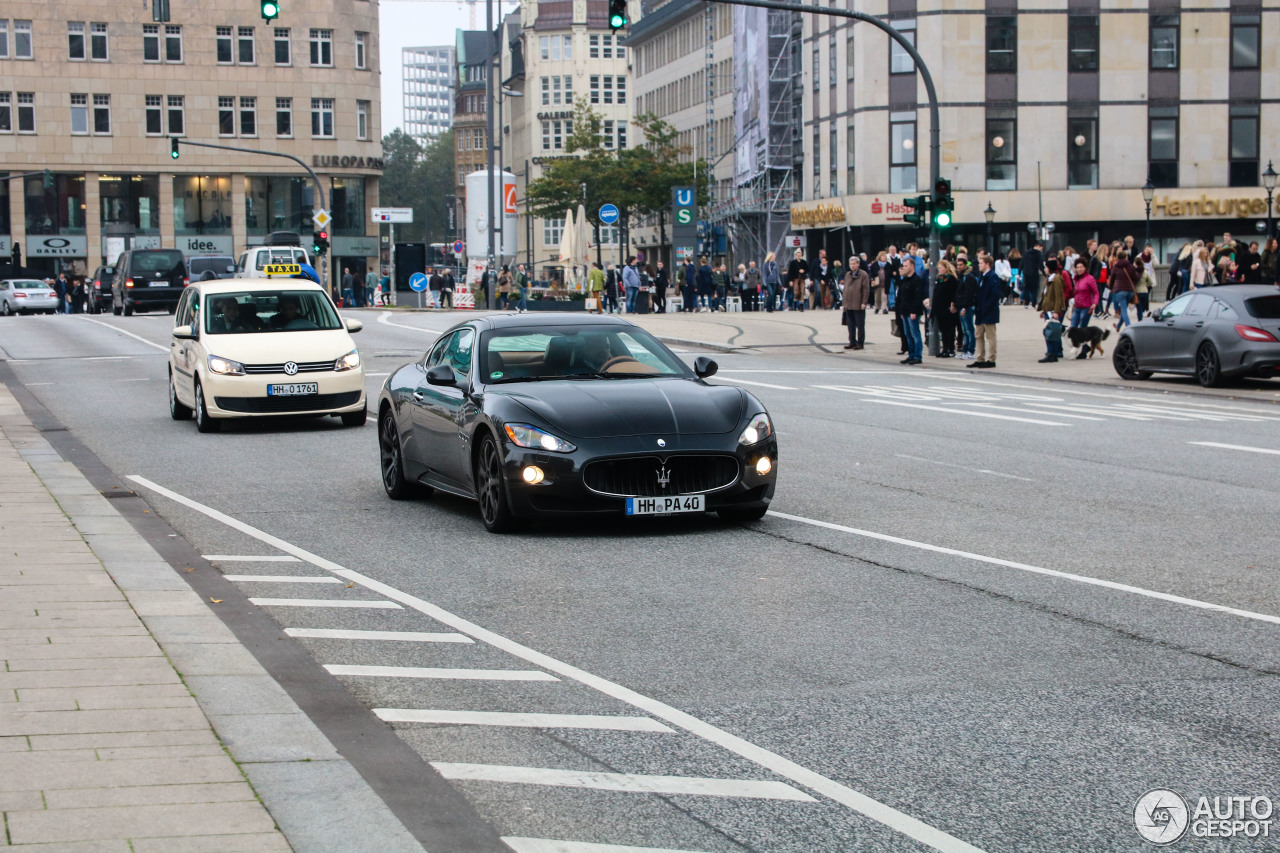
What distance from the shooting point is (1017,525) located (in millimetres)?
11109

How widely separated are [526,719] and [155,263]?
51.3m

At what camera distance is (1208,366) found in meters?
Result: 25.0

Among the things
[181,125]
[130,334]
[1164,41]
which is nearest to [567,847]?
[130,334]

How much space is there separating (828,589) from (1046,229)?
5989 cm

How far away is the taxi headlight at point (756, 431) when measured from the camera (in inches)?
424

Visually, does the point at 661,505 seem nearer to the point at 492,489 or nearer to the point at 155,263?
the point at 492,489

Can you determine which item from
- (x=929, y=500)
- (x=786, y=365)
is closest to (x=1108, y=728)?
(x=929, y=500)

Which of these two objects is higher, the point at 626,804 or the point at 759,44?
the point at 759,44

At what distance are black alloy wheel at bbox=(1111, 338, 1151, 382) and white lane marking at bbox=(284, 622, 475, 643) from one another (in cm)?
2076

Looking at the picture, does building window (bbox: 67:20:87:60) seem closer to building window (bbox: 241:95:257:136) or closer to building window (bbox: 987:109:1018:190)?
building window (bbox: 241:95:257:136)

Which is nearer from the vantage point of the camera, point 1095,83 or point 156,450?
point 156,450

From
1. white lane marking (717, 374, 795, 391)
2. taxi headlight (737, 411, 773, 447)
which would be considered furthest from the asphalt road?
white lane marking (717, 374, 795, 391)

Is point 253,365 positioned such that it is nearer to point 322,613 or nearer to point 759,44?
point 322,613

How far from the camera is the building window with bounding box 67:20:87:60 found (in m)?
88.5
